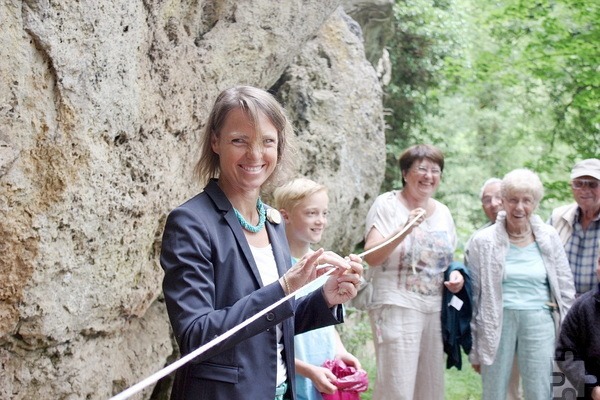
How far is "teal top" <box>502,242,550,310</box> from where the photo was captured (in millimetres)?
4918

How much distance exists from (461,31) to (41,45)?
9013 mm

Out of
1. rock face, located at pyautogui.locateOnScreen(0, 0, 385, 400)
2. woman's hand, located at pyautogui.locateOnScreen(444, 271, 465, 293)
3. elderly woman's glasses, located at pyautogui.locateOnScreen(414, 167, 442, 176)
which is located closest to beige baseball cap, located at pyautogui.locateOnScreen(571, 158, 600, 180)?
elderly woman's glasses, located at pyautogui.locateOnScreen(414, 167, 442, 176)

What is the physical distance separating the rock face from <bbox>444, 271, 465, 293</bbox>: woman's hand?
188cm

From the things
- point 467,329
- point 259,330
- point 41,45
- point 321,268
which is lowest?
point 467,329

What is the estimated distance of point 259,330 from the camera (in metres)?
2.02

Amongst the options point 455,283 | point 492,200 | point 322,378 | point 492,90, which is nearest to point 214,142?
point 322,378

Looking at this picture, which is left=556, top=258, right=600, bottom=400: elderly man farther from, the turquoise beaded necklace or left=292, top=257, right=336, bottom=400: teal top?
the turquoise beaded necklace

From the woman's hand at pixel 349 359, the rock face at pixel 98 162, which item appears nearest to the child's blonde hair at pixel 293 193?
the rock face at pixel 98 162

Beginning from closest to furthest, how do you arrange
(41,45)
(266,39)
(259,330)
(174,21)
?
1. (259,330)
2. (41,45)
3. (174,21)
4. (266,39)

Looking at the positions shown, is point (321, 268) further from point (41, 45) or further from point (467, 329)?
point (467, 329)

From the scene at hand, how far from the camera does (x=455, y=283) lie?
4.83 m

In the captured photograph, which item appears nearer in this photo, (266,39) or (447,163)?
(266,39)

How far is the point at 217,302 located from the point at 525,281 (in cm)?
337

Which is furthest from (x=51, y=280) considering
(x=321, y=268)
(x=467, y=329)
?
(x=467, y=329)
